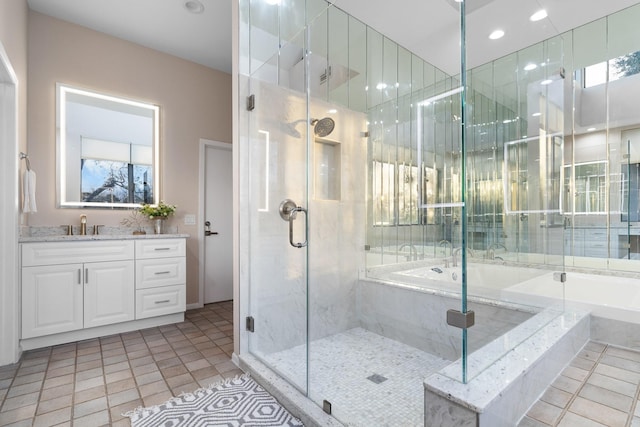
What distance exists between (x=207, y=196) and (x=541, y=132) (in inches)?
138

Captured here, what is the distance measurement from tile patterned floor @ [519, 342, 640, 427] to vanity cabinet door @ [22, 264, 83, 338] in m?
3.19

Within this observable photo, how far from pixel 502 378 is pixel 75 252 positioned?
3155 millimetres

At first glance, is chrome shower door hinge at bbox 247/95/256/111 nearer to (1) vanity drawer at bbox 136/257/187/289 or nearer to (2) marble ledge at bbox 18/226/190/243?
(2) marble ledge at bbox 18/226/190/243

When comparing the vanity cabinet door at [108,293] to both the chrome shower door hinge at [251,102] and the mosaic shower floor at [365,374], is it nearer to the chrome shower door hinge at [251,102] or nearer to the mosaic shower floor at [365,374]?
the mosaic shower floor at [365,374]

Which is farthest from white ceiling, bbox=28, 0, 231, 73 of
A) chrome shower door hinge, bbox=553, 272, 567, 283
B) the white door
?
chrome shower door hinge, bbox=553, 272, 567, 283

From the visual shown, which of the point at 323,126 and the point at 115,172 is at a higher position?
the point at 323,126

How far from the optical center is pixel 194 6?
286 centimetres

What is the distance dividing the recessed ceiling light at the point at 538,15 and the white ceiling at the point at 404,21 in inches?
1.0

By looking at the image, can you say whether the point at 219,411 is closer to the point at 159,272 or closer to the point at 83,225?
the point at 159,272

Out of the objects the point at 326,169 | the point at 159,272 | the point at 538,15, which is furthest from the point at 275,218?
the point at 538,15

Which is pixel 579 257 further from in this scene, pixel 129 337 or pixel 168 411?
pixel 129 337

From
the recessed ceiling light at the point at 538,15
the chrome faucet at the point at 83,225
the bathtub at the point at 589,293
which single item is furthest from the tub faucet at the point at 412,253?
the chrome faucet at the point at 83,225

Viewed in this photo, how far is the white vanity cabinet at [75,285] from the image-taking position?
246 centimetres

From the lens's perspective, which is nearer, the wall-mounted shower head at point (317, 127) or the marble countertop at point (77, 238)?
the wall-mounted shower head at point (317, 127)
